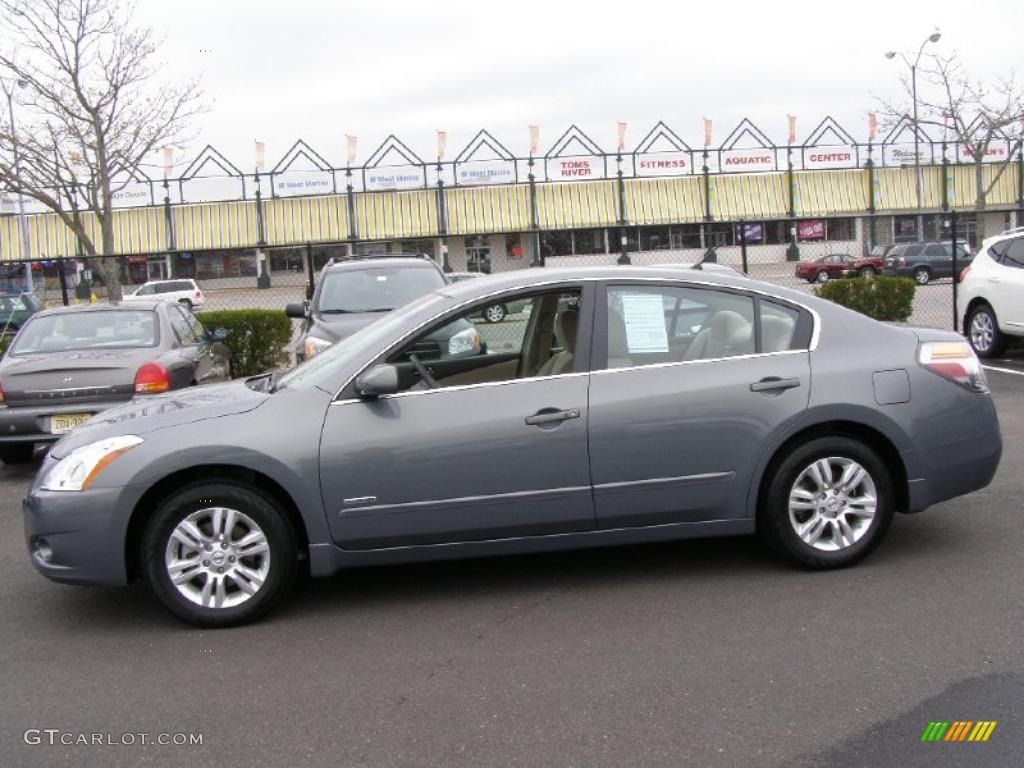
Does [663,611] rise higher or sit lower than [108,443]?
lower

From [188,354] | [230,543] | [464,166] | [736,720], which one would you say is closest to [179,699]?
A: [230,543]

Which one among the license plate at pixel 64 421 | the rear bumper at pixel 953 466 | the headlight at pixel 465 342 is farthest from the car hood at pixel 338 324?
the rear bumper at pixel 953 466

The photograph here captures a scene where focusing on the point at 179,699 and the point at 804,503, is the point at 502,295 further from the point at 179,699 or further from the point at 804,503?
the point at 179,699

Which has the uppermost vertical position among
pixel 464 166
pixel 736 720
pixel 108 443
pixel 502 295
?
pixel 464 166

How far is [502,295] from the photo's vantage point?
4.97 m

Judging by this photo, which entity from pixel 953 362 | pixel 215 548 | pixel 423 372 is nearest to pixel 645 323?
pixel 423 372

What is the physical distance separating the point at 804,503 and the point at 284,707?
2658 mm

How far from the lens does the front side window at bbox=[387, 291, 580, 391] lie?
190 inches

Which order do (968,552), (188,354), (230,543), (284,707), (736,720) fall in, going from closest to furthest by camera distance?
(736,720), (284,707), (230,543), (968,552), (188,354)

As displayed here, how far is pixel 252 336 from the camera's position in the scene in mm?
13445

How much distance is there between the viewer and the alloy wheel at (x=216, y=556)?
452cm

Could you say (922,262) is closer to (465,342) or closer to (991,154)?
(991,154)

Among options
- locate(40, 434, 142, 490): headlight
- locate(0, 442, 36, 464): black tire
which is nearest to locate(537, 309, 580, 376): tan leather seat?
locate(40, 434, 142, 490): headlight

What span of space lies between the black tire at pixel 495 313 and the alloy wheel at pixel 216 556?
1.57 m
